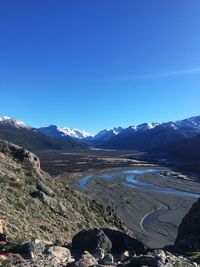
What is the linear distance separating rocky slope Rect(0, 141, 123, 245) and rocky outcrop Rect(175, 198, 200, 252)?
9.03 meters

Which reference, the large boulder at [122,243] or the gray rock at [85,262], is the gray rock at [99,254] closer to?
the gray rock at [85,262]

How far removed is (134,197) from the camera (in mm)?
87125

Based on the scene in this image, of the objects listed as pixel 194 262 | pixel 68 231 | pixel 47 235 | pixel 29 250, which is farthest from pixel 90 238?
pixel 68 231

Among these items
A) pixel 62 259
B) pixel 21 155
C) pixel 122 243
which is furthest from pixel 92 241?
pixel 21 155

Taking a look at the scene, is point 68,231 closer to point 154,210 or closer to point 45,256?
point 45,256

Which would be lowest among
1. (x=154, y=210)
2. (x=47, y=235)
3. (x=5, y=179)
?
(x=154, y=210)

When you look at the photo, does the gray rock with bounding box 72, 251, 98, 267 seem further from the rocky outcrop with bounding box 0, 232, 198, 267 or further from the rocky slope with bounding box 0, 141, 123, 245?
the rocky slope with bounding box 0, 141, 123, 245

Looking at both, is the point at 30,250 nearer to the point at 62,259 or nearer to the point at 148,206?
the point at 62,259

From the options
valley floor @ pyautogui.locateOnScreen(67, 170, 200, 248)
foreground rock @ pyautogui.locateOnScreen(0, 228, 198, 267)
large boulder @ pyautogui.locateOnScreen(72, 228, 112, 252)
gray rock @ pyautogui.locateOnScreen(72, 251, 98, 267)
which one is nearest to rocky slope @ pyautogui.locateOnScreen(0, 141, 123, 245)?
large boulder @ pyautogui.locateOnScreen(72, 228, 112, 252)

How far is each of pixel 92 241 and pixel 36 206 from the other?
14954 mm

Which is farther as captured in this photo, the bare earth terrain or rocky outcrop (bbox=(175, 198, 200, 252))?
the bare earth terrain

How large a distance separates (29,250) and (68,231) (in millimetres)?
17038

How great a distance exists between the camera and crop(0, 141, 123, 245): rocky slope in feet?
96.6

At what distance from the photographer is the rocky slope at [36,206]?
29438 mm
